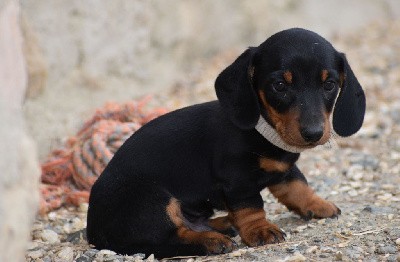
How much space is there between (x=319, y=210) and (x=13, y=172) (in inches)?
86.7

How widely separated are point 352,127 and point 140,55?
398 cm

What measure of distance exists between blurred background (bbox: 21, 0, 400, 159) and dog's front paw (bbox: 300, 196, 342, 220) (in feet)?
8.47

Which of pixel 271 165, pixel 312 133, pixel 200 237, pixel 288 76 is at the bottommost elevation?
pixel 200 237

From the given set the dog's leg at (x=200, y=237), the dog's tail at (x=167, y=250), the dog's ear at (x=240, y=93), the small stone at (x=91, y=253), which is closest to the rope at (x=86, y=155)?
the small stone at (x=91, y=253)

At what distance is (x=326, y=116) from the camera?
13.3 feet

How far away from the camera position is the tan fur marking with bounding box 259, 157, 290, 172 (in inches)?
163

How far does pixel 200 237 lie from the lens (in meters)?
4.08

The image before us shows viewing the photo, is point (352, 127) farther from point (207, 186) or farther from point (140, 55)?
point (140, 55)

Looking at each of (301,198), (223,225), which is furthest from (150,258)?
(301,198)

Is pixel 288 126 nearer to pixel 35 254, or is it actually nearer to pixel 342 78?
pixel 342 78

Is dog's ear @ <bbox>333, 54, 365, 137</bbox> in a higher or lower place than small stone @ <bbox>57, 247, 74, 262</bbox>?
higher

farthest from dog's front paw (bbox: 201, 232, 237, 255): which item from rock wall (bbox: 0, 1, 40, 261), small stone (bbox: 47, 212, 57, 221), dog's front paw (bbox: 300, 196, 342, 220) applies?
small stone (bbox: 47, 212, 57, 221)

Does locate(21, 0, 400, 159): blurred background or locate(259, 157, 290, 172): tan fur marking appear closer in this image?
locate(259, 157, 290, 172): tan fur marking

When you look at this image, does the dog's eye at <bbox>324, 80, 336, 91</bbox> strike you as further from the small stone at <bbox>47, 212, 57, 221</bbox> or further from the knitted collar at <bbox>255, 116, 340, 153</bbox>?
the small stone at <bbox>47, 212, 57, 221</bbox>
